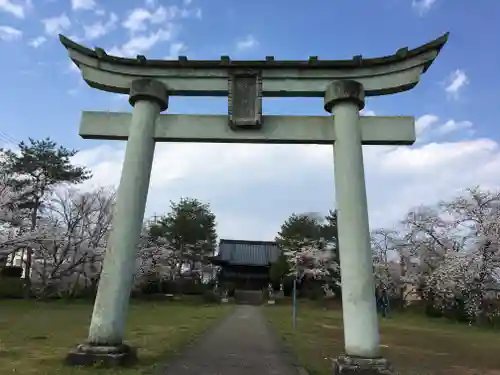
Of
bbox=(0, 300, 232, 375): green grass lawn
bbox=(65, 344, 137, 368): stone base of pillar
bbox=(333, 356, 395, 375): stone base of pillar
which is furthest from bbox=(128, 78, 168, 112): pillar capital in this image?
bbox=(333, 356, 395, 375): stone base of pillar

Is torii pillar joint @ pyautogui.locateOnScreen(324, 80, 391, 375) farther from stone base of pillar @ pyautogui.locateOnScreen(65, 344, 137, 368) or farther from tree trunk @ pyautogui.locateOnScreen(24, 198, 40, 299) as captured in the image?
tree trunk @ pyautogui.locateOnScreen(24, 198, 40, 299)

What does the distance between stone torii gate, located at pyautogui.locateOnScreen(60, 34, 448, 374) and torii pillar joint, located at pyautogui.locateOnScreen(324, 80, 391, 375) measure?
0.06 ft

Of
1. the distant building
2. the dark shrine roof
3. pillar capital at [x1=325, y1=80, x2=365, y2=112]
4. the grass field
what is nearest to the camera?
pillar capital at [x1=325, y1=80, x2=365, y2=112]

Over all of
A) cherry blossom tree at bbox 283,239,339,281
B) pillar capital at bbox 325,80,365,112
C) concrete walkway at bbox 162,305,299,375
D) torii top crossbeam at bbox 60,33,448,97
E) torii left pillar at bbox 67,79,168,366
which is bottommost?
concrete walkway at bbox 162,305,299,375

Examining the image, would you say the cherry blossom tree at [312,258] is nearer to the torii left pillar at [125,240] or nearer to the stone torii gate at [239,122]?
the stone torii gate at [239,122]

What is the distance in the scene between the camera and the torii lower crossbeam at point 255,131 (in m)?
8.07

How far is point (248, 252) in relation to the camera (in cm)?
5081

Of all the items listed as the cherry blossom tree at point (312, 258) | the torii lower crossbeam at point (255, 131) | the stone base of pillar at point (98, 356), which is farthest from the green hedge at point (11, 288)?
the stone base of pillar at point (98, 356)

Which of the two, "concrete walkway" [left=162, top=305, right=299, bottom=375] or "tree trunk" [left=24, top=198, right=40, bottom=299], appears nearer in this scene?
"concrete walkway" [left=162, top=305, right=299, bottom=375]

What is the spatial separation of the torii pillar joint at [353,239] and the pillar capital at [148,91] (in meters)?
3.31

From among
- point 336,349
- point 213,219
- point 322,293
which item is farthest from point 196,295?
point 336,349

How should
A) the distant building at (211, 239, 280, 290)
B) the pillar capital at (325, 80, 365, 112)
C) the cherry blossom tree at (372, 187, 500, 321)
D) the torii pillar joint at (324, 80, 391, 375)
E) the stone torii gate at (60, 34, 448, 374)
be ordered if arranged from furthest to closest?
1. the distant building at (211, 239, 280, 290)
2. the cherry blossom tree at (372, 187, 500, 321)
3. the pillar capital at (325, 80, 365, 112)
4. the stone torii gate at (60, 34, 448, 374)
5. the torii pillar joint at (324, 80, 391, 375)

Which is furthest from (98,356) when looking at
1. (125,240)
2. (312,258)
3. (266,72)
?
(312,258)

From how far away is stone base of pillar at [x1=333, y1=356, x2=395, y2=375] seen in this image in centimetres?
657
